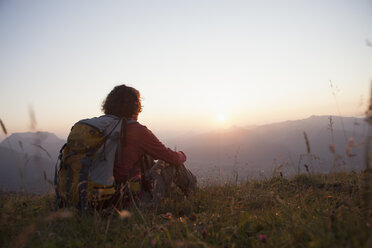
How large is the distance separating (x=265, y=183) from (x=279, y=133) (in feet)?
666

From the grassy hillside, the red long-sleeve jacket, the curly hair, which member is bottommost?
the grassy hillside

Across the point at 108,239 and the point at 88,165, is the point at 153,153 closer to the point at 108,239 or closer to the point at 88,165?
the point at 88,165

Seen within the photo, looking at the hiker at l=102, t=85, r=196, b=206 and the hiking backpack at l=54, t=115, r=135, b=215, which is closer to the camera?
the hiking backpack at l=54, t=115, r=135, b=215

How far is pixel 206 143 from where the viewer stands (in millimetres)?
179250

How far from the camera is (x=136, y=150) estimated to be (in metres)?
3.88

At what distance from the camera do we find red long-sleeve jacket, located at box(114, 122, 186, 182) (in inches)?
147

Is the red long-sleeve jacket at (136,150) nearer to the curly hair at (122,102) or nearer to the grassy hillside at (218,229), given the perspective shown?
the curly hair at (122,102)

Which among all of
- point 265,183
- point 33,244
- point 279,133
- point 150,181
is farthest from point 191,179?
point 279,133

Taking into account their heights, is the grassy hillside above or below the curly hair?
below

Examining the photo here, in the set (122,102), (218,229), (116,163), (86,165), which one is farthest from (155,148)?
(218,229)

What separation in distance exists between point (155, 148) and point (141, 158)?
1.11 ft

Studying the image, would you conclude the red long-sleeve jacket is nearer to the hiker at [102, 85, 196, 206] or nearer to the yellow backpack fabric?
the hiker at [102, 85, 196, 206]

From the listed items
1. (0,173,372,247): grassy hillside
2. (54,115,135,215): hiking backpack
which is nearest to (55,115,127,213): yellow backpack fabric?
(54,115,135,215): hiking backpack

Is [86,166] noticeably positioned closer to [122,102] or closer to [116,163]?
[116,163]
